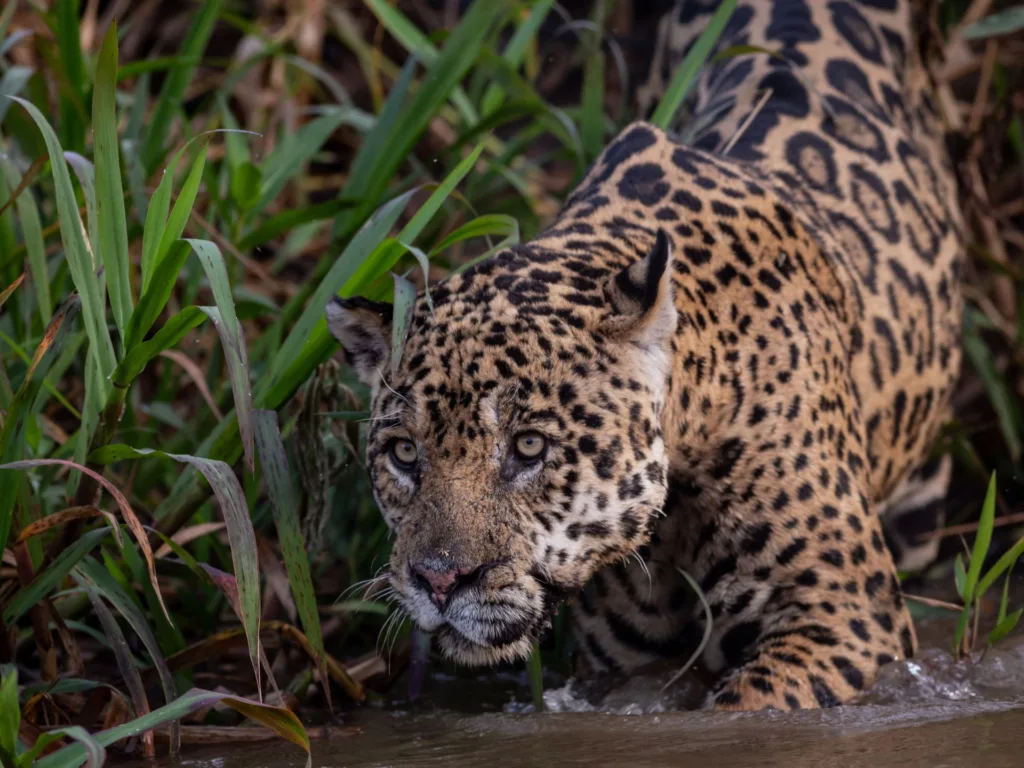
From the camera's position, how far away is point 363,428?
4629mm

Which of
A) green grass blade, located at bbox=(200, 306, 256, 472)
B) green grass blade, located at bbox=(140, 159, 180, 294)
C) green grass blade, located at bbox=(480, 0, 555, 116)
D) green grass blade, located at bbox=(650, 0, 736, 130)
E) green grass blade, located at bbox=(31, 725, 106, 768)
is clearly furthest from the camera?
green grass blade, located at bbox=(480, 0, 555, 116)

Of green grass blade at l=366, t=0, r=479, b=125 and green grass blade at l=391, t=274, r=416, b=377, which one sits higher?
green grass blade at l=366, t=0, r=479, b=125

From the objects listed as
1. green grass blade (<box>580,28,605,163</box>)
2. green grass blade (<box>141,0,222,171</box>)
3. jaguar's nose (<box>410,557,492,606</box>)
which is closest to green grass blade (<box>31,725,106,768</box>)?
jaguar's nose (<box>410,557,492,606</box>)

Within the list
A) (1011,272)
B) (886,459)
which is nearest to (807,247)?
(886,459)

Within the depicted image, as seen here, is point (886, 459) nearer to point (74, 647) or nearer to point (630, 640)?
point (630, 640)

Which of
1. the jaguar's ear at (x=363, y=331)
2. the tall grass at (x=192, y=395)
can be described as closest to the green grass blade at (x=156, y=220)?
the tall grass at (x=192, y=395)

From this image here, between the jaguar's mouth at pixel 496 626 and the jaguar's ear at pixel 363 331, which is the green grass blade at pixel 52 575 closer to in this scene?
the jaguar's ear at pixel 363 331

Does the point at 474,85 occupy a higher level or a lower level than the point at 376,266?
higher

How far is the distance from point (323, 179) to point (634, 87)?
1.96 m

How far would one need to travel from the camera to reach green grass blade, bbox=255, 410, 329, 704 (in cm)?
400

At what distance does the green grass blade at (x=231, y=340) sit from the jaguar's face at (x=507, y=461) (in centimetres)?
37

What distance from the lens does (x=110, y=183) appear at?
3973mm

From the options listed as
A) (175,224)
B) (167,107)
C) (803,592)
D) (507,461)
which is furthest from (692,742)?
(167,107)

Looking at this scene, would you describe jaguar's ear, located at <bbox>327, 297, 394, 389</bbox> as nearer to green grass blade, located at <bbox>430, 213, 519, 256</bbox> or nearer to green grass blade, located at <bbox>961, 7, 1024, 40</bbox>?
green grass blade, located at <bbox>430, 213, 519, 256</bbox>
